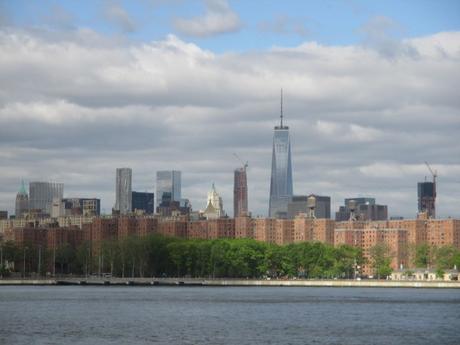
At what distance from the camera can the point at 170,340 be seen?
3706 inches

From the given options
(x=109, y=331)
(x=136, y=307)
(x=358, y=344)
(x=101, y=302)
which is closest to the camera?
(x=358, y=344)

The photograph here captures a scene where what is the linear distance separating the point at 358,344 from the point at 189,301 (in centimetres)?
7645

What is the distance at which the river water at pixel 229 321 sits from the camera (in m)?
95.9

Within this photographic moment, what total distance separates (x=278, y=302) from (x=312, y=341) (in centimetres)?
6831

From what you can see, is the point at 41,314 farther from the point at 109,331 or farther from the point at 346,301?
the point at 346,301

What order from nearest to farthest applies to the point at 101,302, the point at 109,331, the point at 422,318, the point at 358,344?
the point at 358,344 → the point at 109,331 → the point at 422,318 → the point at 101,302

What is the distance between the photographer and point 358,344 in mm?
90938

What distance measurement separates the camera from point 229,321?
385ft

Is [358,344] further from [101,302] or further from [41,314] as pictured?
[101,302]

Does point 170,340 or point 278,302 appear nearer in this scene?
point 170,340

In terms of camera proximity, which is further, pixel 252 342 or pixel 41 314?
pixel 41 314

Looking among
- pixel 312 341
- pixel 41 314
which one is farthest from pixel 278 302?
pixel 312 341

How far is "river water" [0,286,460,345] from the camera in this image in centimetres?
9594

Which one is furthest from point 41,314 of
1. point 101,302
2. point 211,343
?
point 211,343
